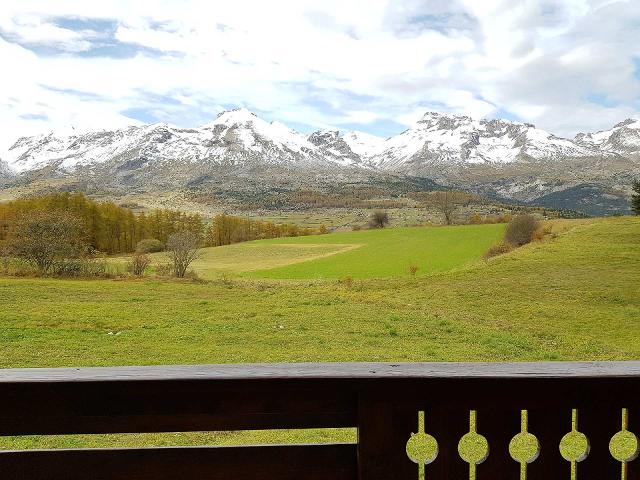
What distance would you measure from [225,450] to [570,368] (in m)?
1.36

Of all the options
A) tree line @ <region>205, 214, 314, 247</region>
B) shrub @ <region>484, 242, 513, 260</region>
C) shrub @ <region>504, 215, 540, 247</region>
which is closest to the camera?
shrub @ <region>484, 242, 513, 260</region>

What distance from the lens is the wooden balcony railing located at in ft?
6.31

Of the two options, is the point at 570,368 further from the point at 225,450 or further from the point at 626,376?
the point at 225,450

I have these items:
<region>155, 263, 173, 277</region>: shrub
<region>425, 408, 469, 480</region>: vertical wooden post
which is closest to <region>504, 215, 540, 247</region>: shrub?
<region>155, 263, 173, 277</region>: shrub

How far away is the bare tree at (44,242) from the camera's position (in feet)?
126

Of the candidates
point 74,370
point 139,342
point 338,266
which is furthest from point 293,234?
point 74,370

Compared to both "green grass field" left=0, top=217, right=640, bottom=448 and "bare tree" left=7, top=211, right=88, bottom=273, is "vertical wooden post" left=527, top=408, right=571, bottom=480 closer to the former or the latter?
"green grass field" left=0, top=217, right=640, bottom=448

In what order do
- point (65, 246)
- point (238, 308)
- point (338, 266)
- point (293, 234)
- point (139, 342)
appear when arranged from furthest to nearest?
point (293, 234)
point (338, 266)
point (65, 246)
point (238, 308)
point (139, 342)

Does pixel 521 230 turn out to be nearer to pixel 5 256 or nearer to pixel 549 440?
pixel 5 256

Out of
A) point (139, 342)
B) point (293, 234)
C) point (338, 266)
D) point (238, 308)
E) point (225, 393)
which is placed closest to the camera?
point (225, 393)

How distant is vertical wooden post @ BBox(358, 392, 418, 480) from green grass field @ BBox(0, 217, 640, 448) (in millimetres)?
5499

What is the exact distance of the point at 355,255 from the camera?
65.9m

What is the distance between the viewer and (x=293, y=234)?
102938 mm

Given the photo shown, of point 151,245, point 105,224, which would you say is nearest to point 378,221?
point 151,245
